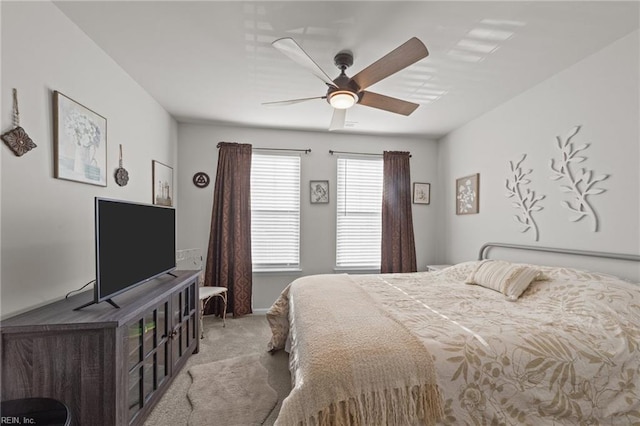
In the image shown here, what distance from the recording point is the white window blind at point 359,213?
13.4 feet

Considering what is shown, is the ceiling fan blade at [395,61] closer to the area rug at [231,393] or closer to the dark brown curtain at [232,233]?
the dark brown curtain at [232,233]

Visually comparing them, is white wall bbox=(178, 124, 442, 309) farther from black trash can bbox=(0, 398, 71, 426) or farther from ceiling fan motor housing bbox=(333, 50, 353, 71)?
black trash can bbox=(0, 398, 71, 426)

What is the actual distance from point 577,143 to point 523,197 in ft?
2.12

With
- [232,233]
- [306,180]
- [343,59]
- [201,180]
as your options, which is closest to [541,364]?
[343,59]

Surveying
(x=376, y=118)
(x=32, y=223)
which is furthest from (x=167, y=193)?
(x=376, y=118)

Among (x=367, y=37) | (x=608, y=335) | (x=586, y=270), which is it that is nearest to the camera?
(x=608, y=335)

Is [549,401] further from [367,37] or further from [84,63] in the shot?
[84,63]

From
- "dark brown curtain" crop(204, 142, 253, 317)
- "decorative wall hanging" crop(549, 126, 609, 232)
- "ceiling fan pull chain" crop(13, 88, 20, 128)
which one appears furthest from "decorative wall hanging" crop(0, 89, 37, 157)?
"decorative wall hanging" crop(549, 126, 609, 232)

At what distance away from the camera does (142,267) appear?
79.0 inches

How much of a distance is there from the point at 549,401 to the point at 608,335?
533 millimetres

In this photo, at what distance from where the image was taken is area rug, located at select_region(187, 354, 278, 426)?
184 cm

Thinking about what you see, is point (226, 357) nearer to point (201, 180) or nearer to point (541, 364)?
point (201, 180)

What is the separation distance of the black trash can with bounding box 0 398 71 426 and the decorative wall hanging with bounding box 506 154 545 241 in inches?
138

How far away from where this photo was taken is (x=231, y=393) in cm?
208
